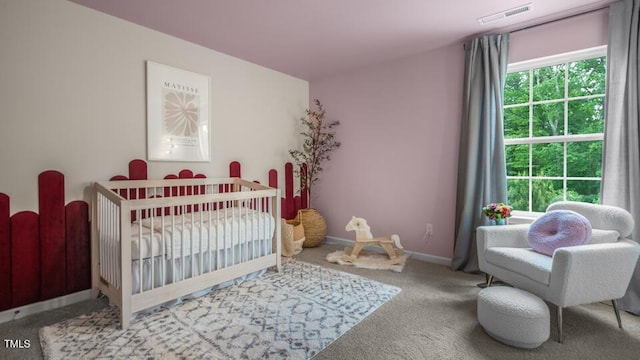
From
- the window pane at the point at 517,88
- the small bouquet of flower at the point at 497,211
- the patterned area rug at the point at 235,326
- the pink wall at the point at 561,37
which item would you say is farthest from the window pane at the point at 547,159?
the patterned area rug at the point at 235,326

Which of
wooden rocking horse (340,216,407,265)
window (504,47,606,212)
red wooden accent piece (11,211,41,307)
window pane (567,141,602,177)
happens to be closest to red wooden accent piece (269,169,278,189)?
wooden rocking horse (340,216,407,265)

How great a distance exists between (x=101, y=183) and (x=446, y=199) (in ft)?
9.89

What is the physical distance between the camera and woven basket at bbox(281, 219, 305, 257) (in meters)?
3.24

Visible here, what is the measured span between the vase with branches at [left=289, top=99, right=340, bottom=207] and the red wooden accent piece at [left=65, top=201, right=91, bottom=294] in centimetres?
223

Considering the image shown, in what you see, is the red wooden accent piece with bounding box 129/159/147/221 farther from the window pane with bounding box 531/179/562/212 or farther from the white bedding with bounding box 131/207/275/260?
the window pane with bounding box 531/179/562/212

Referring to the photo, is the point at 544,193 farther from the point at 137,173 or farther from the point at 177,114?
the point at 137,173

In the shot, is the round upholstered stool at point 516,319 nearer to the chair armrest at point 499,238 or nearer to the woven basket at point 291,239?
the chair armrest at point 499,238

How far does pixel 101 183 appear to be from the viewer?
89.5 inches

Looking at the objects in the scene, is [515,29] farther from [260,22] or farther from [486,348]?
[486,348]

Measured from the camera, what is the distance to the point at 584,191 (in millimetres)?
2512

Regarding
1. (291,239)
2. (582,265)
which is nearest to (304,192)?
(291,239)

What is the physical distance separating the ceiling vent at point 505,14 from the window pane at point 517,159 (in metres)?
1.11

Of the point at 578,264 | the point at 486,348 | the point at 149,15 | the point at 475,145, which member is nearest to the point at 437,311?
the point at 486,348

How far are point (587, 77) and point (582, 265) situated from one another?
166 centimetres
